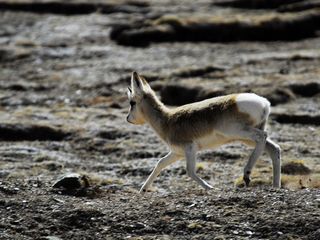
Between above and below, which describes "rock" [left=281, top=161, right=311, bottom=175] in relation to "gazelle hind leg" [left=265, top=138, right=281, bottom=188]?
below

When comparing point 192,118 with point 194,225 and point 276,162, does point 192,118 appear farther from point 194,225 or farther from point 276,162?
point 194,225

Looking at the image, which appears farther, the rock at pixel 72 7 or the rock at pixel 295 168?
the rock at pixel 72 7

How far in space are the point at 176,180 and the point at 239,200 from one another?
26.8ft

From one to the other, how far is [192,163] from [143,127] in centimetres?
1242

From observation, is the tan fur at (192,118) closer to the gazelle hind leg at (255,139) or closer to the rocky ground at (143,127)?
the gazelle hind leg at (255,139)

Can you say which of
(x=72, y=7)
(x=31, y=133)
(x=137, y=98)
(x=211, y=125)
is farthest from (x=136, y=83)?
(x=72, y=7)

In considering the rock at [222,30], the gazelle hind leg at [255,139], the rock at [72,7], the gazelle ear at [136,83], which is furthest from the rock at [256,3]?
the gazelle hind leg at [255,139]

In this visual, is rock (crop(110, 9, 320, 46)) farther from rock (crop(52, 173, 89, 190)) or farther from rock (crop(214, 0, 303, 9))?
rock (crop(52, 173, 89, 190))

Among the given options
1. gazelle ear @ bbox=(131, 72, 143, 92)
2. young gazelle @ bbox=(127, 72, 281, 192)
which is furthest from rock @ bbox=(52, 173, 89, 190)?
gazelle ear @ bbox=(131, 72, 143, 92)

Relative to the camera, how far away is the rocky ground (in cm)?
1393

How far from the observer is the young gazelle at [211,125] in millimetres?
16094

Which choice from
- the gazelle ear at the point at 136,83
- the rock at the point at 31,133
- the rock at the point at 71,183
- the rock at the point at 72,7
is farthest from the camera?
the rock at the point at 72,7

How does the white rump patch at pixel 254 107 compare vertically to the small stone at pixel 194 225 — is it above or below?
above

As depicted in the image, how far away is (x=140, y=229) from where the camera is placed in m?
13.7
